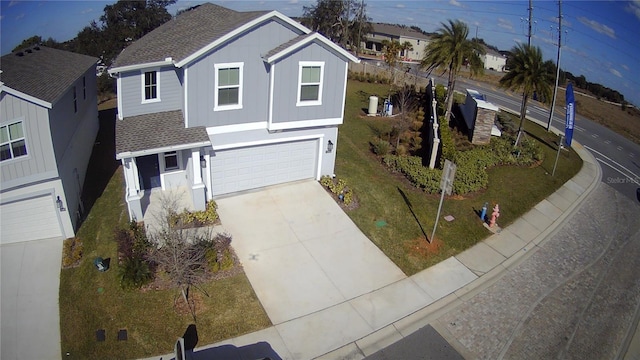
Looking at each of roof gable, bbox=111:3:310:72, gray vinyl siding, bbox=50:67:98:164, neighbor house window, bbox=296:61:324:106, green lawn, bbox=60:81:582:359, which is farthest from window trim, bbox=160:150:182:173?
neighbor house window, bbox=296:61:324:106

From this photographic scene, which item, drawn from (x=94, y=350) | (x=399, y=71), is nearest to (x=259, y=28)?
(x=94, y=350)

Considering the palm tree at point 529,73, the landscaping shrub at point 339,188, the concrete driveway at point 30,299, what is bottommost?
the concrete driveway at point 30,299

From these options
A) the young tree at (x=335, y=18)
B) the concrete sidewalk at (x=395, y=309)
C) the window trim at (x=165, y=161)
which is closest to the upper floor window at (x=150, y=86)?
the window trim at (x=165, y=161)

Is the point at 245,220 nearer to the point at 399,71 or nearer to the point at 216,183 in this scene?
the point at 216,183

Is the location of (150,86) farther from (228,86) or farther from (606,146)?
(606,146)

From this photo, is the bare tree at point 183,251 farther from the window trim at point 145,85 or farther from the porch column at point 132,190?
the window trim at point 145,85

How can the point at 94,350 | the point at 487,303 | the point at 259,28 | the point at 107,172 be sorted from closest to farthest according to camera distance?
the point at 94,350, the point at 487,303, the point at 259,28, the point at 107,172

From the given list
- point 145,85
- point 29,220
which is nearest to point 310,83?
point 145,85
